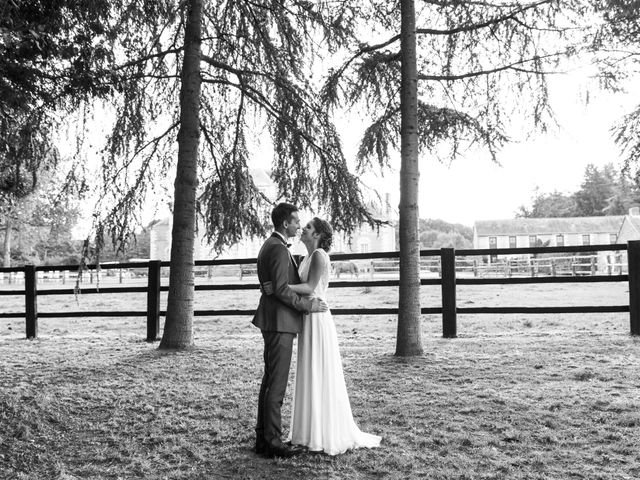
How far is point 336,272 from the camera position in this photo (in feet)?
93.2

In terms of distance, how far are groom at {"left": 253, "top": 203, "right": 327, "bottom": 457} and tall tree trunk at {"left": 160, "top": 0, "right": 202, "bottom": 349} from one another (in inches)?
172

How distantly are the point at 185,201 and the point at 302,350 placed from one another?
464cm

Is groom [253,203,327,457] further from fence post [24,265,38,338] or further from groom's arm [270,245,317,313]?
fence post [24,265,38,338]

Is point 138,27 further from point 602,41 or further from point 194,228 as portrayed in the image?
point 602,41

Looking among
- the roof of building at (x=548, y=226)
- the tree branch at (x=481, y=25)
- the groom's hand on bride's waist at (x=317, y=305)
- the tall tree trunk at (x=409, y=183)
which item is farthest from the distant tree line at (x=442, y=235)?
the groom's hand on bride's waist at (x=317, y=305)

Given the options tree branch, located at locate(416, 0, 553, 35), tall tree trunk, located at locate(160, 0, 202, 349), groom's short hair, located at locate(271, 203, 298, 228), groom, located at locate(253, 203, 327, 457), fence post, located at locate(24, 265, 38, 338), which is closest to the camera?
groom, located at locate(253, 203, 327, 457)

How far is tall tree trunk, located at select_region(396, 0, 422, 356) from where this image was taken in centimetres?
719

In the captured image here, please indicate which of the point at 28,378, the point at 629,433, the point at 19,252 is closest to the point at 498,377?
the point at 629,433

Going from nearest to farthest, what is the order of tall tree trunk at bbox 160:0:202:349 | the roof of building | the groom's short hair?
1. the groom's short hair
2. tall tree trunk at bbox 160:0:202:349
3. the roof of building

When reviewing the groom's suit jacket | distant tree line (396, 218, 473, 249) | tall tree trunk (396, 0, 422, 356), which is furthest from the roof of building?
the groom's suit jacket

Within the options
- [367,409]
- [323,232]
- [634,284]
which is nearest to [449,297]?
[634,284]

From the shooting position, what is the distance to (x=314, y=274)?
3.87 metres

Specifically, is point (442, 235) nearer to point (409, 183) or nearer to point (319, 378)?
point (409, 183)

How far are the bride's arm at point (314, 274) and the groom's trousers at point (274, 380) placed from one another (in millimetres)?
318
